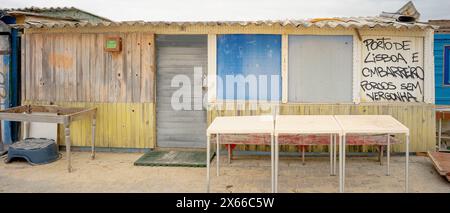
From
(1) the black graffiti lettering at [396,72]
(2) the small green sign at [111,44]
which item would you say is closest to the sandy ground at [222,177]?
(1) the black graffiti lettering at [396,72]

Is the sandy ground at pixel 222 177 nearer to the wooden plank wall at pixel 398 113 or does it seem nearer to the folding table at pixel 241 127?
the wooden plank wall at pixel 398 113

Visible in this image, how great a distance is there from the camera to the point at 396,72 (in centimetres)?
853

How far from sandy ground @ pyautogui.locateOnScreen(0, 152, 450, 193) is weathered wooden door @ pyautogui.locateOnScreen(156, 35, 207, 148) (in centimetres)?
112

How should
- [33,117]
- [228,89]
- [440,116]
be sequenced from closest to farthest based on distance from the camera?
[33,117] < [228,89] < [440,116]

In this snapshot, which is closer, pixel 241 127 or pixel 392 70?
pixel 241 127

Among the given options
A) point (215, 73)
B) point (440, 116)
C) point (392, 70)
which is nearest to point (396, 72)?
point (392, 70)

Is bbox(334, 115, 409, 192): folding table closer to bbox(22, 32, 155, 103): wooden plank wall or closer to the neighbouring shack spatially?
the neighbouring shack

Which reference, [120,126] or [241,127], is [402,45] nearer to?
[241,127]

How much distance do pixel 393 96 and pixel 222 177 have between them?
4.13 meters

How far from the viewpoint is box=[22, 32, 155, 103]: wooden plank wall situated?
8.88m

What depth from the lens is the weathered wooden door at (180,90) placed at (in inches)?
349

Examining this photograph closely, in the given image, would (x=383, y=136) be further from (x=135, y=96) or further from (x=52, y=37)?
(x=52, y=37)
